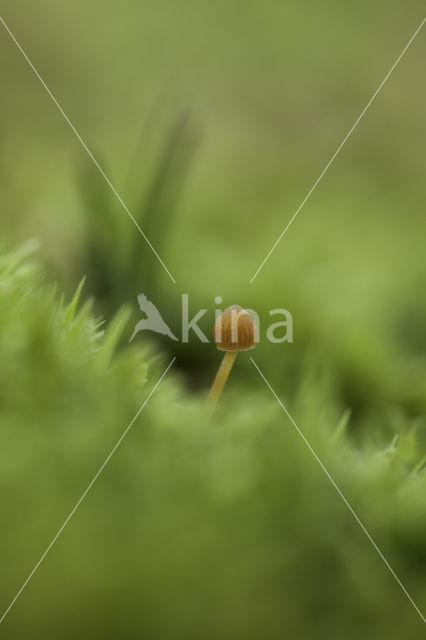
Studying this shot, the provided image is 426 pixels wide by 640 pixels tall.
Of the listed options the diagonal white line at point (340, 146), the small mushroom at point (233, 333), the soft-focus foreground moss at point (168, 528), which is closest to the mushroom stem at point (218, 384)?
the small mushroom at point (233, 333)

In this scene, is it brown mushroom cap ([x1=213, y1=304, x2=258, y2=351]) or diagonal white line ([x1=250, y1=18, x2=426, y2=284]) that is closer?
brown mushroom cap ([x1=213, y1=304, x2=258, y2=351])

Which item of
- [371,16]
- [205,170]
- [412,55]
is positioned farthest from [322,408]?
[371,16]

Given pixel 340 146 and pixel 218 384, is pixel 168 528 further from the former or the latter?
pixel 340 146

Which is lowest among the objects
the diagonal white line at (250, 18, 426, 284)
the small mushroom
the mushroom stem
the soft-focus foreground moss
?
the diagonal white line at (250, 18, 426, 284)

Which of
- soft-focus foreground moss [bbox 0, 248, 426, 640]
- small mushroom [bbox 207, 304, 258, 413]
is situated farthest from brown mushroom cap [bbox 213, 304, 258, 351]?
soft-focus foreground moss [bbox 0, 248, 426, 640]

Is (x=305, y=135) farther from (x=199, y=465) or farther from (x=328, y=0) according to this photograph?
(x=199, y=465)

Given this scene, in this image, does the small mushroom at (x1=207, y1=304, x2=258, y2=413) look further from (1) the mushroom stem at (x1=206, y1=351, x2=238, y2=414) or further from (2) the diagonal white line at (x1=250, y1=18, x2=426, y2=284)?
(2) the diagonal white line at (x1=250, y1=18, x2=426, y2=284)

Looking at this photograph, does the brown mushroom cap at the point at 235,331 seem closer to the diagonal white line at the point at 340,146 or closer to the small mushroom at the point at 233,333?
the small mushroom at the point at 233,333
